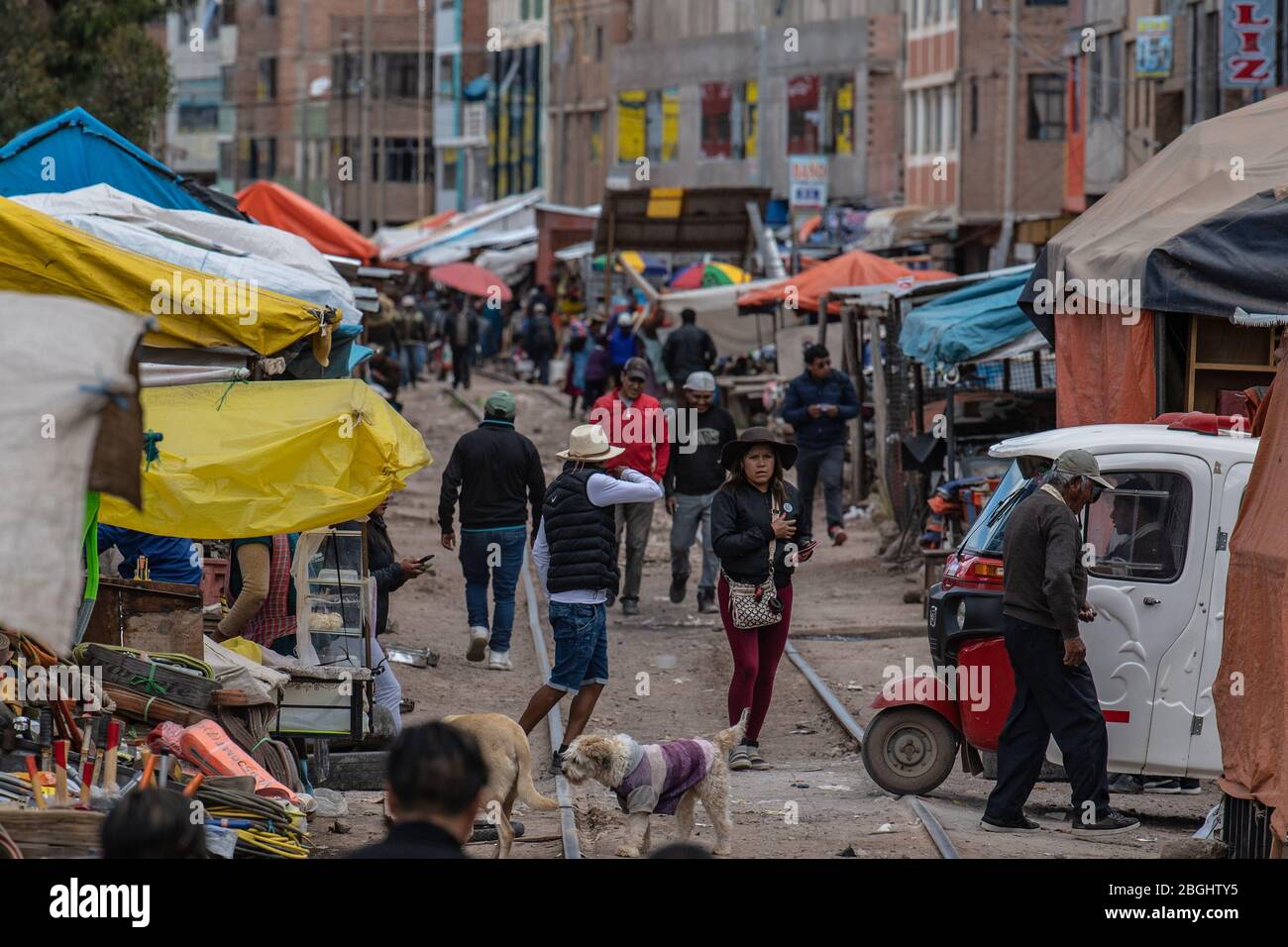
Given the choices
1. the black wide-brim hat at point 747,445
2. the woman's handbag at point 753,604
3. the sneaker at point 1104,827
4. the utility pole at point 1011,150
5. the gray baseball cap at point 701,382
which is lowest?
the sneaker at point 1104,827

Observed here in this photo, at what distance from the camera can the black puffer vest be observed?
1112cm

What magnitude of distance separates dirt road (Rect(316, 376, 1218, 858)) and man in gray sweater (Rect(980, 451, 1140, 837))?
0.21 m

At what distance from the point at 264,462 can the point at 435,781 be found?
559 centimetres

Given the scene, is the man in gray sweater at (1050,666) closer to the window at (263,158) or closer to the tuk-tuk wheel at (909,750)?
the tuk-tuk wheel at (909,750)

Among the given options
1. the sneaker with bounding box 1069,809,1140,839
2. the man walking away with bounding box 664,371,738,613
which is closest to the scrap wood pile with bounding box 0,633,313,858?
the sneaker with bounding box 1069,809,1140,839

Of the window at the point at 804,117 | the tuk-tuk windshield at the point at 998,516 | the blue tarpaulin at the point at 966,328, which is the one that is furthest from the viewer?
the window at the point at 804,117

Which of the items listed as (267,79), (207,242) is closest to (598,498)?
(207,242)

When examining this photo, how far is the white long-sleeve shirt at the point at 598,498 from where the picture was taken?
11148mm

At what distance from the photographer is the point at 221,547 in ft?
42.4

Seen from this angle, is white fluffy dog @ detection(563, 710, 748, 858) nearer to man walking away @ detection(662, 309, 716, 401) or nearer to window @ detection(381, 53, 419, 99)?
man walking away @ detection(662, 309, 716, 401)

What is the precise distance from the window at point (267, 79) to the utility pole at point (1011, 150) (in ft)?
191

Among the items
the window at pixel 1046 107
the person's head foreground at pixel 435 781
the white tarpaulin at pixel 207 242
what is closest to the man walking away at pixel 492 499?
the white tarpaulin at pixel 207 242
